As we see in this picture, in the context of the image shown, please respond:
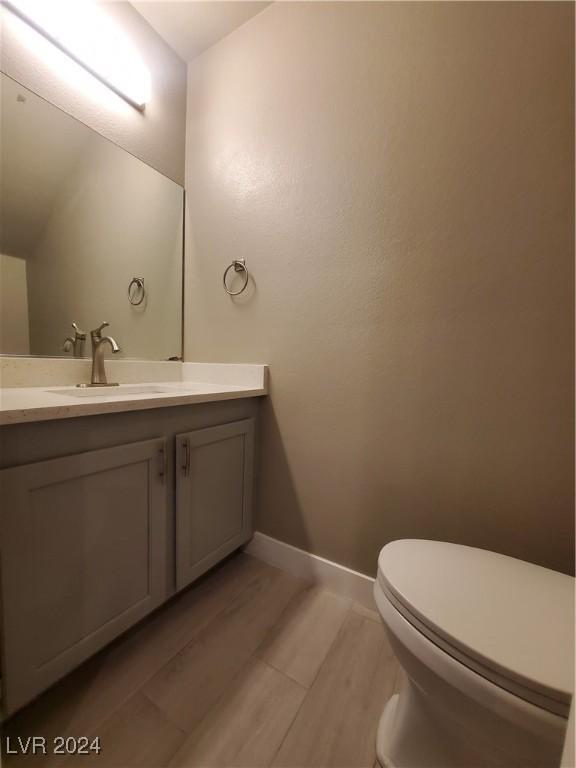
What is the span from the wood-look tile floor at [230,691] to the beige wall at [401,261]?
29cm

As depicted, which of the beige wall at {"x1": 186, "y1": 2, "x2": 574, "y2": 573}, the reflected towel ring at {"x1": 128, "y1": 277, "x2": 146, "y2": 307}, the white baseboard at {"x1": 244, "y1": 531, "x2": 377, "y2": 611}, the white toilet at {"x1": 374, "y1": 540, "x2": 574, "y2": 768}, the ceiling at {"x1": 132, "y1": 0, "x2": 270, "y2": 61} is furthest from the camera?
the reflected towel ring at {"x1": 128, "y1": 277, "x2": 146, "y2": 307}

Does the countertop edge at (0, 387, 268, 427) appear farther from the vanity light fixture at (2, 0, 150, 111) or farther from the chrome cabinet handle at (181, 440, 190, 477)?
the vanity light fixture at (2, 0, 150, 111)

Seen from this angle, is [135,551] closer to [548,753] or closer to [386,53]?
[548,753]

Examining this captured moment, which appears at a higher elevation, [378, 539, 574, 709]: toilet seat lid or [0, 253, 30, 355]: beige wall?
[0, 253, 30, 355]: beige wall

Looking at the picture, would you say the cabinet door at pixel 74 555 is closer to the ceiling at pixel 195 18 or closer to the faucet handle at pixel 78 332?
the faucet handle at pixel 78 332

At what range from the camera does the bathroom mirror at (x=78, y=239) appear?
1.00 meters

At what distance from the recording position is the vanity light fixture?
1.00 m

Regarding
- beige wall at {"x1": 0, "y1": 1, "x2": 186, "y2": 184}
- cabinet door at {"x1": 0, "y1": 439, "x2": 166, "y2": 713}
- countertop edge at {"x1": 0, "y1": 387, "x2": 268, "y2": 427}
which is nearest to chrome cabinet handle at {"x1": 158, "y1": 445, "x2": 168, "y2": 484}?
cabinet door at {"x1": 0, "y1": 439, "x2": 166, "y2": 713}

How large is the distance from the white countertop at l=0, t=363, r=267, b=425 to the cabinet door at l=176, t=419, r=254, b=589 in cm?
14

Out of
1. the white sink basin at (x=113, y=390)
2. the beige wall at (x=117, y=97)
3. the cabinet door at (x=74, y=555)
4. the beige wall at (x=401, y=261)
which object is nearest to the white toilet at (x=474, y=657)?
the beige wall at (x=401, y=261)

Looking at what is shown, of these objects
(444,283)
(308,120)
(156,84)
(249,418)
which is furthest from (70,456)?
(156,84)

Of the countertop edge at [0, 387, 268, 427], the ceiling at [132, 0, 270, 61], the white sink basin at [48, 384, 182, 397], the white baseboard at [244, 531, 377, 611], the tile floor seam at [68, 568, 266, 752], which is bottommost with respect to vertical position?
the tile floor seam at [68, 568, 266, 752]

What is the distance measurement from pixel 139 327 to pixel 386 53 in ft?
4.66

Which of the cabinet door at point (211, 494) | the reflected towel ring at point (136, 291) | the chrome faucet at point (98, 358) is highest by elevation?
the reflected towel ring at point (136, 291)
